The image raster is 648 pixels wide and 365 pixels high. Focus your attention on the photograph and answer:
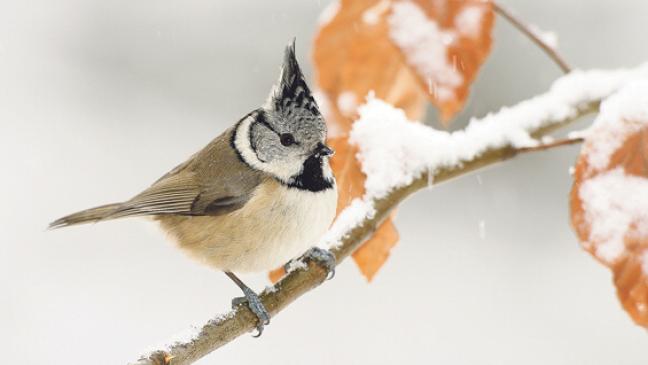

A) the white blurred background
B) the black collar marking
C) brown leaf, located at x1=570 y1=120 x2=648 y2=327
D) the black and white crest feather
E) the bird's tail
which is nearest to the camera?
brown leaf, located at x1=570 y1=120 x2=648 y2=327

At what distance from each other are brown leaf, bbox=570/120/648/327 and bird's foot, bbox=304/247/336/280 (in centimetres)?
57

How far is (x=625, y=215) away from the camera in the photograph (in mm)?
1158

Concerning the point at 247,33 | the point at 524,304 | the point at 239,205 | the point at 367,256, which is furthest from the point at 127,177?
the point at 367,256

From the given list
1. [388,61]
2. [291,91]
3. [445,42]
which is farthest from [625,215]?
[291,91]

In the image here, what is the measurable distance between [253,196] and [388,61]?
0.55 meters

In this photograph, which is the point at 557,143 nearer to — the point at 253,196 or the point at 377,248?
the point at 377,248

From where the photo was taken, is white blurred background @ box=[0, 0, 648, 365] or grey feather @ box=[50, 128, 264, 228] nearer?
grey feather @ box=[50, 128, 264, 228]

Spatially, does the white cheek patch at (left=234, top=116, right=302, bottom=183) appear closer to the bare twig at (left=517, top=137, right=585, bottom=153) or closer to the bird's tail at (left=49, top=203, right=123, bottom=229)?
the bird's tail at (left=49, top=203, right=123, bottom=229)

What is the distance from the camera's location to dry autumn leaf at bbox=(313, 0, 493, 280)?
1.31m

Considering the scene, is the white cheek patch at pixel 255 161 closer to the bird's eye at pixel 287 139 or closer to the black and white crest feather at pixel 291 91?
the bird's eye at pixel 287 139

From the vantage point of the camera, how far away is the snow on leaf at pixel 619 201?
112 cm

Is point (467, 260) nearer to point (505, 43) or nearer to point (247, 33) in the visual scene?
point (505, 43)

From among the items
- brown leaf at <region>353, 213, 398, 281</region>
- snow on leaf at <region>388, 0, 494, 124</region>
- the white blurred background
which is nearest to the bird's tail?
brown leaf at <region>353, 213, 398, 281</region>

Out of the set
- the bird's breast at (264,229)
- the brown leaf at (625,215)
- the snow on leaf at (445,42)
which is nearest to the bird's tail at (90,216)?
the bird's breast at (264,229)
